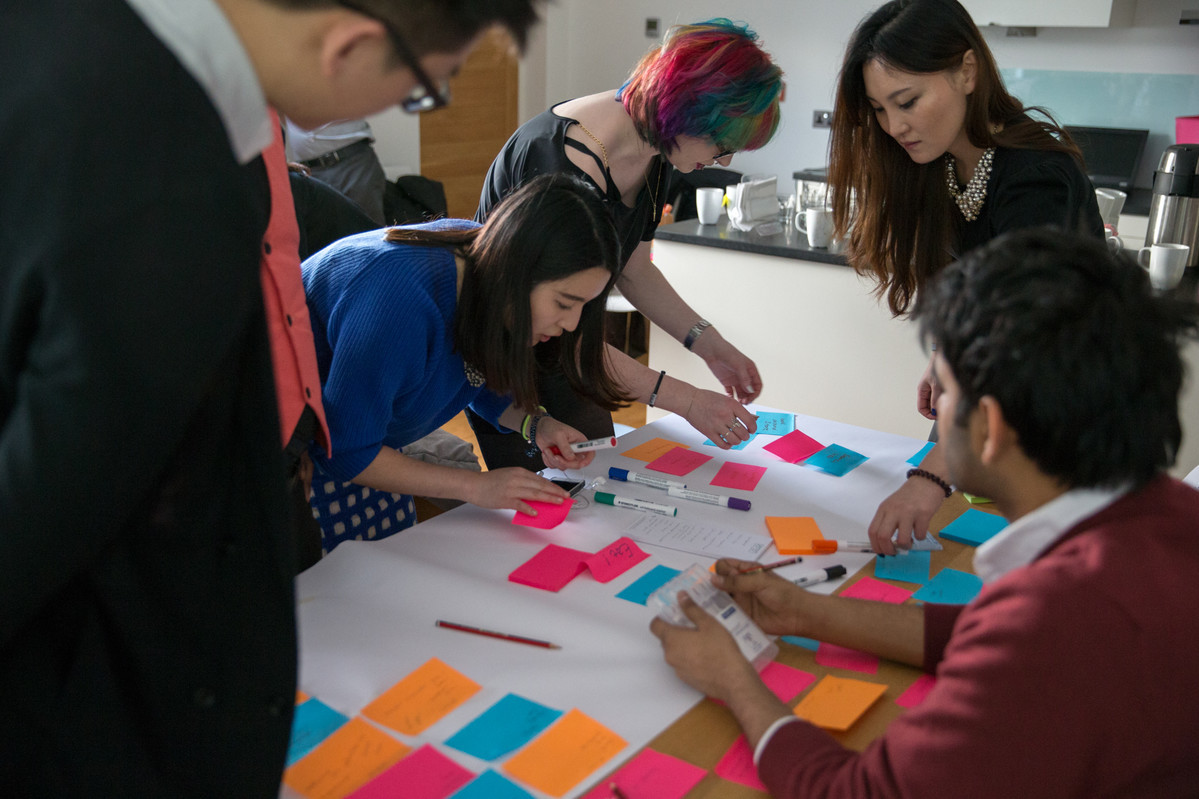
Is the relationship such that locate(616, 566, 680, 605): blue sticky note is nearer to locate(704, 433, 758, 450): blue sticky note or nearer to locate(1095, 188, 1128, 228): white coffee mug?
locate(704, 433, 758, 450): blue sticky note

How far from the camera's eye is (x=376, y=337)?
1395 mm

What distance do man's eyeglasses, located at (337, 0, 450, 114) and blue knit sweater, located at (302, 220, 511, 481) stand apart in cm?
73

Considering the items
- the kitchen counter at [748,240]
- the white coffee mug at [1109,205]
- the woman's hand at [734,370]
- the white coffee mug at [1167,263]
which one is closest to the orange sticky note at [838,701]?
the woman's hand at [734,370]

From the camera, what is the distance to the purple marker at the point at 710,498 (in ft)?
4.99

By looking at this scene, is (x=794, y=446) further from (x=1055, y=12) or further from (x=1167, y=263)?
(x=1055, y=12)

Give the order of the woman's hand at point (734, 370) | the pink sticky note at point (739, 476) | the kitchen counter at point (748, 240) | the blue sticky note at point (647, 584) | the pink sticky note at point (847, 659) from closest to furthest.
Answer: the pink sticky note at point (847, 659) < the blue sticky note at point (647, 584) < the pink sticky note at point (739, 476) < the woman's hand at point (734, 370) < the kitchen counter at point (748, 240)

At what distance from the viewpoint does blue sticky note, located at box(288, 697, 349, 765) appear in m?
0.95

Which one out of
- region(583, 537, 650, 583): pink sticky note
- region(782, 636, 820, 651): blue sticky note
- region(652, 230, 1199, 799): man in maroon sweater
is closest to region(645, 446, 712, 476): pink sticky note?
region(583, 537, 650, 583): pink sticky note

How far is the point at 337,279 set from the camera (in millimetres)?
1486

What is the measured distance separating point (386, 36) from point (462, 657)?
→ 72 centimetres

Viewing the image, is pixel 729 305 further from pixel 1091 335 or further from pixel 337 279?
pixel 1091 335

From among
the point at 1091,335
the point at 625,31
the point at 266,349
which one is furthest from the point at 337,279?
the point at 625,31

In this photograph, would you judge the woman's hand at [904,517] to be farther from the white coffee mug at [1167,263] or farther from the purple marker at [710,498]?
the white coffee mug at [1167,263]

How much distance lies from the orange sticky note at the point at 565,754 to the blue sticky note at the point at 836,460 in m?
0.84
